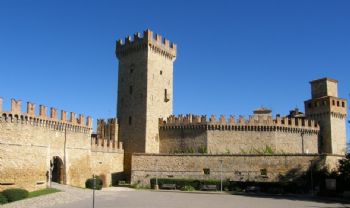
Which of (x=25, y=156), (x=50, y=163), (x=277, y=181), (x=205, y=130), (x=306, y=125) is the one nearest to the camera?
(x=25, y=156)

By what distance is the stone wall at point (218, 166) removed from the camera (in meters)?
36.2

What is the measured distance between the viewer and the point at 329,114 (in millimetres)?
45312

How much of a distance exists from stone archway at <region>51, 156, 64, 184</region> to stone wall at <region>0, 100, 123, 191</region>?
253mm

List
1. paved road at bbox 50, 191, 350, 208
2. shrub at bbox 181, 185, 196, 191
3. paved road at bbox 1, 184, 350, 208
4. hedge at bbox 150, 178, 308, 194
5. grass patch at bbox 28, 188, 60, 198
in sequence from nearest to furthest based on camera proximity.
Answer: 1. paved road at bbox 1, 184, 350, 208
2. paved road at bbox 50, 191, 350, 208
3. grass patch at bbox 28, 188, 60, 198
4. hedge at bbox 150, 178, 308, 194
5. shrub at bbox 181, 185, 196, 191

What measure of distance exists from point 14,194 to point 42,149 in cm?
568

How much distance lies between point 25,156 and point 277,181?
20.9m

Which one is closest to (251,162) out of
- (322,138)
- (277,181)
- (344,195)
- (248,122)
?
(277,181)

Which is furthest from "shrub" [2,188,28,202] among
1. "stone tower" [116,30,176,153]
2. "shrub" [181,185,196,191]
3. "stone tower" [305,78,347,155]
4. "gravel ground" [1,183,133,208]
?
"stone tower" [305,78,347,155]

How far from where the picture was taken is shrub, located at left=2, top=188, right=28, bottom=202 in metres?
23.7

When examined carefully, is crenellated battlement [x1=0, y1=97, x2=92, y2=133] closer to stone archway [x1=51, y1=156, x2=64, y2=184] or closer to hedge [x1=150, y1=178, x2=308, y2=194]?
stone archway [x1=51, y1=156, x2=64, y2=184]

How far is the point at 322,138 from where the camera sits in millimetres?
46000

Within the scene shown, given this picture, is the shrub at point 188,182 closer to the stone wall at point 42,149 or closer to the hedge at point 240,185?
the hedge at point 240,185

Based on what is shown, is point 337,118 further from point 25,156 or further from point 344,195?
point 25,156

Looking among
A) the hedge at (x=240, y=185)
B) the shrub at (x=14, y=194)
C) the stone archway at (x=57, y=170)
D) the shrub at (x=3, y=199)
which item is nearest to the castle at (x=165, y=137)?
the stone archway at (x=57, y=170)
